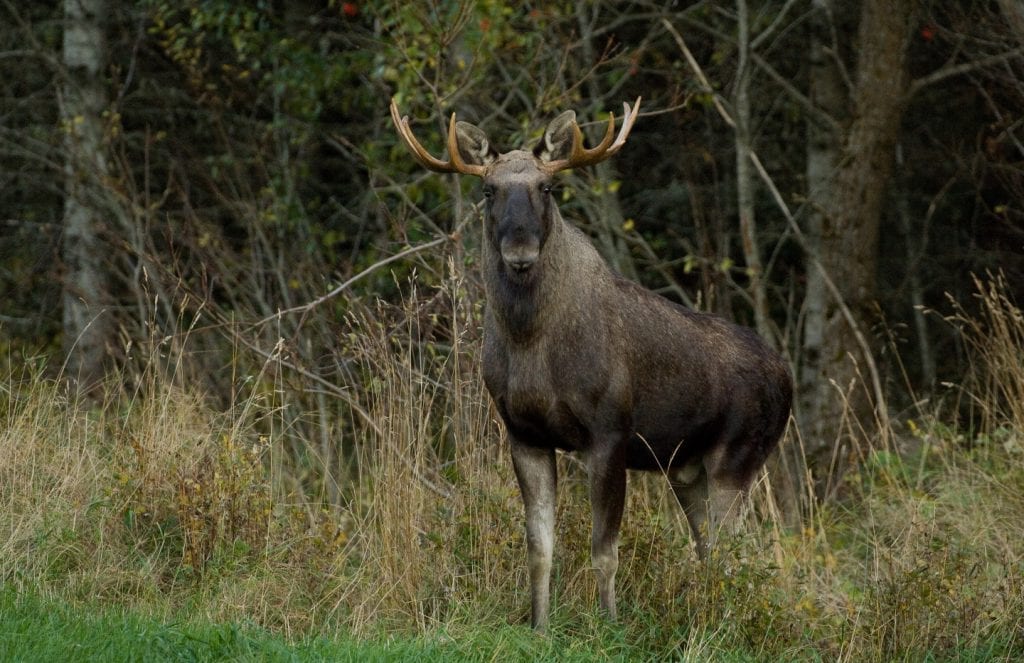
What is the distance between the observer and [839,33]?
14.6 metres

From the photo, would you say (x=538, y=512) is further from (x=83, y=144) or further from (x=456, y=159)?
(x=83, y=144)

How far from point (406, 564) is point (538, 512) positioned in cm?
73

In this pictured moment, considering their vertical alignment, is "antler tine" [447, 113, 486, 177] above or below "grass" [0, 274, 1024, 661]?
above

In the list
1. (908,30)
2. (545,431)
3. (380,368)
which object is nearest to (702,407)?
(545,431)

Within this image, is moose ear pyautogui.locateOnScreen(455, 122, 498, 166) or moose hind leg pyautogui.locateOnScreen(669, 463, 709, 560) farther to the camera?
moose hind leg pyautogui.locateOnScreen(669, 463, 709, 560)

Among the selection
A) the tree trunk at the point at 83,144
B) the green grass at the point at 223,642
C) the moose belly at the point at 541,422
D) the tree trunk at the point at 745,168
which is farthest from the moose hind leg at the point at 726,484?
the tree trunk at the point at 83,144

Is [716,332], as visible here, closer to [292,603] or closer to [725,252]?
[292,603]

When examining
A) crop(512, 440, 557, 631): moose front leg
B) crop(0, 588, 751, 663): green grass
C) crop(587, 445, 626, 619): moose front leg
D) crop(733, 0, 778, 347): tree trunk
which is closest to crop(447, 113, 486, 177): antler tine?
crop(512, 440, 557, 631): moose front leg

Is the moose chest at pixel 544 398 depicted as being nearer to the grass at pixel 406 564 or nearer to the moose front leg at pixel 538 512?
the moose front leg at pixel 538 512

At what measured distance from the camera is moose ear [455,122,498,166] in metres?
7.48

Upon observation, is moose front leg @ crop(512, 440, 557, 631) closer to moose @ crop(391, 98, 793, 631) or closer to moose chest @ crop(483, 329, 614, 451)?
moose @ crop(391, 98, 793, 631)

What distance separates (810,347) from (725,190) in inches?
157

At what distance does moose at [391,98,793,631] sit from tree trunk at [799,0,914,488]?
440 centimetres

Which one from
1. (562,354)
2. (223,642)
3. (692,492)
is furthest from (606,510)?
(223,642)
